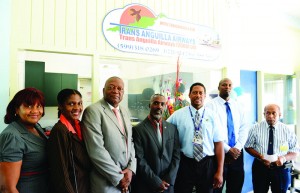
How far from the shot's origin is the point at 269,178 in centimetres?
288

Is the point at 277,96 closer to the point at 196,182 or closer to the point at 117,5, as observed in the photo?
the point at 196,182

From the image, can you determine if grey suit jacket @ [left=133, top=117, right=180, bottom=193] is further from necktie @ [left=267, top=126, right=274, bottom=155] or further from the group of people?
necktie @ [left=267, top=126, right=274, bottom=155]

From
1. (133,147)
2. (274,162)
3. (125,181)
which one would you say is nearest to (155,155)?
(133,147)

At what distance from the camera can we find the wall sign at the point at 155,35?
9.29 feet

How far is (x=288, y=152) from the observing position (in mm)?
2926

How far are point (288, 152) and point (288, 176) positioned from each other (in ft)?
0.96

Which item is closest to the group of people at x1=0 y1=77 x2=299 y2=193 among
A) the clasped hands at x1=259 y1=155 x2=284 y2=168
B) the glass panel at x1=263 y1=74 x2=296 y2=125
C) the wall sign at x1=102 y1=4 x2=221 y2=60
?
the clasped hands at x1=259 y1=155 x2=284 y2=168

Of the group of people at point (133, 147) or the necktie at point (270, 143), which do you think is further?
the necktie at point (270, 143)

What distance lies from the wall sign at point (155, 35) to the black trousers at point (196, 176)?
4.95 ft

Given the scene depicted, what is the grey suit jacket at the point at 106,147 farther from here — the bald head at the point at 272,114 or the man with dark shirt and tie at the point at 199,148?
the bald head at the point at 272,114

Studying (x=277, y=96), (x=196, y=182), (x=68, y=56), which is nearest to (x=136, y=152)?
(x=196, y=182)

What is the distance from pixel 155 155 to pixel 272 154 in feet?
5.33

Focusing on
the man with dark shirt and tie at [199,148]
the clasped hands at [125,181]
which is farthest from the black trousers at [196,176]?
the clasped hands at [125,181]

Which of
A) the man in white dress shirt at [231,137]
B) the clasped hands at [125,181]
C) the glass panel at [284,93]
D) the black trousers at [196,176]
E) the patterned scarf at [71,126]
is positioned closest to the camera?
the patterned scarf at [71,126]
